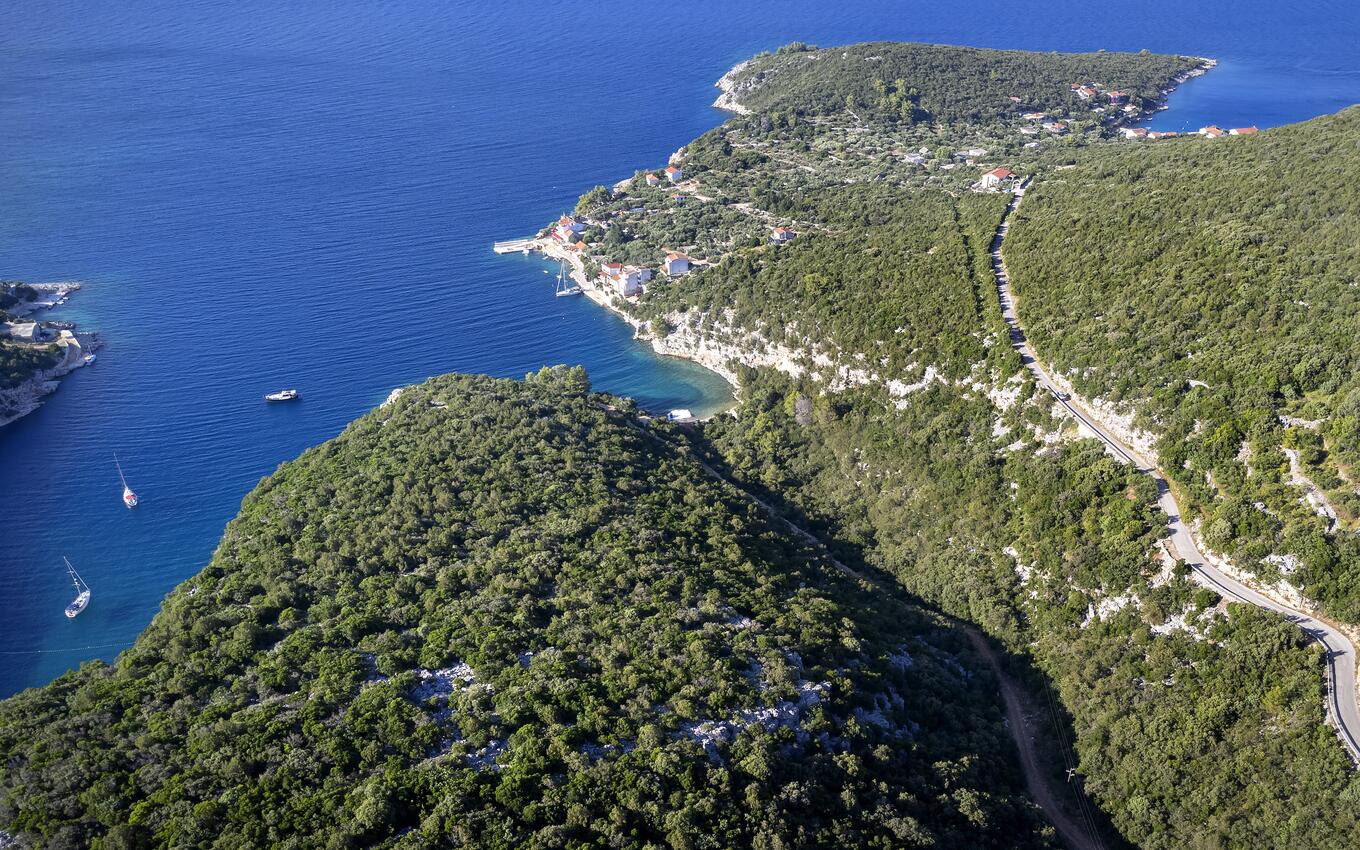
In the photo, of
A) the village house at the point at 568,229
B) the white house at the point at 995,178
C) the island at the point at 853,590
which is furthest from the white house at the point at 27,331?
the white house at the point at 995,178

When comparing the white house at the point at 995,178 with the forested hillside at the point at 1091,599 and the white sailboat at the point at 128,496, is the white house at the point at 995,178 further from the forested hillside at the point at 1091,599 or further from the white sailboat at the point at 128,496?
the white sailboat at the point at 128,496

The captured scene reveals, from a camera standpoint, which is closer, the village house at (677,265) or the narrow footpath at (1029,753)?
the narrow footpath at (1029,753)

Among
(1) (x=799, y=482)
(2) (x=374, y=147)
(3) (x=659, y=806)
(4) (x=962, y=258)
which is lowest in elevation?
(1) (x=799, y=482)

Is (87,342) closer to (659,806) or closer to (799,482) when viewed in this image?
(799,482)

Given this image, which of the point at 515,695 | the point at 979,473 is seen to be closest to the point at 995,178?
the point at 979,473

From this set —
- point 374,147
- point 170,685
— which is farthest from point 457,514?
point 374,147

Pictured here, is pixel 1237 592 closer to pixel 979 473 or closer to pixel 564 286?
pixel 979 473
